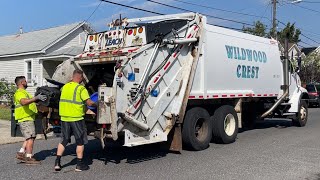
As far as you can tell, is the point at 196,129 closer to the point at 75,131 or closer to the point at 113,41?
the point at 113,41

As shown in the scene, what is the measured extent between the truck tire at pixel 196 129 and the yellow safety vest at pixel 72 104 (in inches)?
104

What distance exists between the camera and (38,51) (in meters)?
24.1

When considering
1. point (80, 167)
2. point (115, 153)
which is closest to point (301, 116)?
point (115, 153)

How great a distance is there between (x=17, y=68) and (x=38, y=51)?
2.96 m

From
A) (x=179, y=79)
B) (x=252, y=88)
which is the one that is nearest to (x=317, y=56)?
(x=252, y=88)

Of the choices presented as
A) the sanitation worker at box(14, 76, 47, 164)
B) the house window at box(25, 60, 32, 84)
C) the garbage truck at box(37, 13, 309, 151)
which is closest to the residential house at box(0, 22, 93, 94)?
the house window at box(25, 60, 32, 84)

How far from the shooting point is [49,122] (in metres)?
8.73

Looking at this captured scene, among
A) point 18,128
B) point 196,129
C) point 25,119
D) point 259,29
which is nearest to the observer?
point 25,119

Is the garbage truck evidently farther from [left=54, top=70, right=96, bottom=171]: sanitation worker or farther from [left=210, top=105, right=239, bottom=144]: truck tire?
[left=54, top=70, right=96, bottom=171]: sanitation worker

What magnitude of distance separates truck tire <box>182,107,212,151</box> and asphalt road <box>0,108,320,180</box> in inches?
7.4

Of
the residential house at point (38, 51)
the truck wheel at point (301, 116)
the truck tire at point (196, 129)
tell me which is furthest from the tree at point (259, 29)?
the truck tire at point (196, 129)

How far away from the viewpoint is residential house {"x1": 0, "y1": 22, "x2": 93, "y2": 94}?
24062mm

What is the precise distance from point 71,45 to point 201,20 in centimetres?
1782

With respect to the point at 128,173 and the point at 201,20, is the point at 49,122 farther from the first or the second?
the point at 201,20
